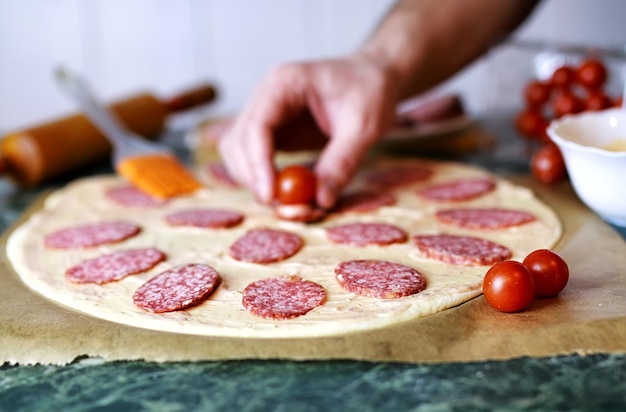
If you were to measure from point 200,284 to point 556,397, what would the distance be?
73cm

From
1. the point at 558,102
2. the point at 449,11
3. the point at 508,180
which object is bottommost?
the point at 508,180

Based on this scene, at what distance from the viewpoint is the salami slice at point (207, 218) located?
76.4 inches

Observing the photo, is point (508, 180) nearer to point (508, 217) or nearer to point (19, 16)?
point (508, 217)

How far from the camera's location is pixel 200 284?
150cm

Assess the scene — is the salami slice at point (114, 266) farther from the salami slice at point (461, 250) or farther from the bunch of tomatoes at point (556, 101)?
the bunch of tomatoes at point (556, 101)

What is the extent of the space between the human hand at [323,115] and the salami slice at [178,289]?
0.49 metres

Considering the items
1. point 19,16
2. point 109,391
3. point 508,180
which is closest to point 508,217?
point 508,180

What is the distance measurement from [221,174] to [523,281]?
1.35 meters

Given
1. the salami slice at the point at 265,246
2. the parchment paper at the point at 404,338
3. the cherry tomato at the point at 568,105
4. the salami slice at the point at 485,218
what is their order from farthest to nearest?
the cherry tomato at the point at 568,105
the salami slice at the point at 485,218
the salami slice at the point at 265,246
the parchment paper at the point at 404,338

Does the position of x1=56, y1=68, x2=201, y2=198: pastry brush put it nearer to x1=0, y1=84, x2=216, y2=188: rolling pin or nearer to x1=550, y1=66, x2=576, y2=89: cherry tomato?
x1=0, y1=84, x2=216, y2=188: rolling pin

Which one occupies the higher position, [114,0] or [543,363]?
[114,0]

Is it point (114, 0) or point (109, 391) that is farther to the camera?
point (114, 0)

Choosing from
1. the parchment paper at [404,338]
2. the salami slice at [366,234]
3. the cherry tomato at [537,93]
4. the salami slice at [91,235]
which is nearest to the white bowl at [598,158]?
the parchment paper at [404,338]

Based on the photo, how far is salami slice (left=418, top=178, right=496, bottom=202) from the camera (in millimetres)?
2074
